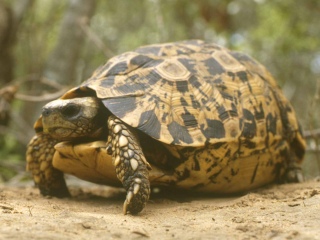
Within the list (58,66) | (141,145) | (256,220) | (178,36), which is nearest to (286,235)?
(256,220)

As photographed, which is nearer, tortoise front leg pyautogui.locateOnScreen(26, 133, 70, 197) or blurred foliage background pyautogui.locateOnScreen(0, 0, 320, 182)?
tortoise front leg pyautogui.locateOnScreen(26, 133, 70, 197)

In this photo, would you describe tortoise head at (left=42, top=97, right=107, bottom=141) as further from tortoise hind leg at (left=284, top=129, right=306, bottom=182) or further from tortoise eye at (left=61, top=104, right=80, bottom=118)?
tortoise hind leg at (left=284, top=129, right=306, bottom=182)

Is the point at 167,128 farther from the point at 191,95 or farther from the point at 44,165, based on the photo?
the point at 44,165

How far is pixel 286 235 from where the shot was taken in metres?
2.13

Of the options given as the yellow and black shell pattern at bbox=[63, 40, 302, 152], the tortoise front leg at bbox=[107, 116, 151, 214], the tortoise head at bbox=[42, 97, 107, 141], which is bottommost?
the tortoise front leg at bbox=[107, 116, 151, 214]

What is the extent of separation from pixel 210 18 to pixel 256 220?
11.4 metres

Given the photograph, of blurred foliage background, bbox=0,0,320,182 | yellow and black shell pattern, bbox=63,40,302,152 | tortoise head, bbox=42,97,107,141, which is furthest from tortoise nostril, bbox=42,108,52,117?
blurred foliage background, bbox=0,0,320,182

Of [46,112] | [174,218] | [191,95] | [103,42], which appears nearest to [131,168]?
[174,218]

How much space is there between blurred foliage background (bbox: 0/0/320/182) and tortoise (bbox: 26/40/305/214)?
1085mm

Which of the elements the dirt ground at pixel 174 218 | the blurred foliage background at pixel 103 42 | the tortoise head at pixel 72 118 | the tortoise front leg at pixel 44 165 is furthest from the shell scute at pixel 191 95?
the blurred foliage background at pixel 103 42

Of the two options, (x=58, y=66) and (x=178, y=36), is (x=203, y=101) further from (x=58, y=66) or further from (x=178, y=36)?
(x=178, y=36)

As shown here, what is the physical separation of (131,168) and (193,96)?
0.86 meters

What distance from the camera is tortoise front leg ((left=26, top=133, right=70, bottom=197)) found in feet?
12.0

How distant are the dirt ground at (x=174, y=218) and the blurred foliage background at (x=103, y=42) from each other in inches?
71.2
